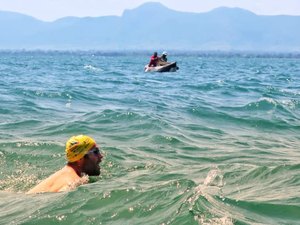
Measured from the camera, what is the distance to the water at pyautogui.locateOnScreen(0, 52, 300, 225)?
6.20 m

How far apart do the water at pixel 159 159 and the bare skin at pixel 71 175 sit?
0.18m

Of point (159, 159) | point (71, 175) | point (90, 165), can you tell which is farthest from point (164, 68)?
point (71, 175)

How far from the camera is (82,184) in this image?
7578 millimetres

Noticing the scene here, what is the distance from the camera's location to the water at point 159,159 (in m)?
6.20

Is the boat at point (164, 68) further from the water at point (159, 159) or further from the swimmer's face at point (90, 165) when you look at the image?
the swimmer's face at point (90, 165)

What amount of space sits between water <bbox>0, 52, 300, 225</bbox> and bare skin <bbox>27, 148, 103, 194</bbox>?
180 mm

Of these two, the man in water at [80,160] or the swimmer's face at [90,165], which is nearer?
the man in water at [80,160]

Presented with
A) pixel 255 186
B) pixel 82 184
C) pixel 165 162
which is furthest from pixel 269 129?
pixel 82 184

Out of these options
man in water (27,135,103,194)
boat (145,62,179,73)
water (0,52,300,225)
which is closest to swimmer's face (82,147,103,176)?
man in water (27,135,103,194)

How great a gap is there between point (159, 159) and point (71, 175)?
3.11m

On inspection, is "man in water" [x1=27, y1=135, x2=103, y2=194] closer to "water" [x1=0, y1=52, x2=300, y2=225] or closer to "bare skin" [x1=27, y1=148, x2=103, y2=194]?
"bare skin" [x1=27, y1=148, x2=103, y2=194]

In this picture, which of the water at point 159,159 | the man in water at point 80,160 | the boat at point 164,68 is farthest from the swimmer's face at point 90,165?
the boat at point 164,68

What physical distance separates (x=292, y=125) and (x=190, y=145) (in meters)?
4.71

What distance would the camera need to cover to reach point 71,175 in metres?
7.70
